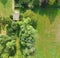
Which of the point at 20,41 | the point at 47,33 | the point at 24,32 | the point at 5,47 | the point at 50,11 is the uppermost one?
the point at 50,11

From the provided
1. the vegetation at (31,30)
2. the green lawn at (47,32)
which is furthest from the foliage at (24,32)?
the green lawn at (47,32)

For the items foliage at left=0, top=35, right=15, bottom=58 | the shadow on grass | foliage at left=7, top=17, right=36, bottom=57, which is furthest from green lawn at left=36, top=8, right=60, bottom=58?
foliage at left=0, top=35, right=15, bottom=58

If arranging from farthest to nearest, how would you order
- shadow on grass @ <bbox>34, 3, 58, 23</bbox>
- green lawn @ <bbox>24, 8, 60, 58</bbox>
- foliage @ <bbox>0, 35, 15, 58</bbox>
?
shadow on grass @ <bbox>34, 3, 58, 23</bbox>
green lawn @ <bbox>24, 8, 60, 58</bbox>
foliage @ <bbox>0, 35, 15, 58</bbox>

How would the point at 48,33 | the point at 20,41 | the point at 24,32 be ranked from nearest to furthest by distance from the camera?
the point at 24,32 < the point at 20,41 < the point at 48,33

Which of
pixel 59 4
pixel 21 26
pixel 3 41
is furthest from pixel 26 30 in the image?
pixel 59 4

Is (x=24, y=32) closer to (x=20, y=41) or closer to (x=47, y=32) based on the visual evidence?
(x=20, y=41)

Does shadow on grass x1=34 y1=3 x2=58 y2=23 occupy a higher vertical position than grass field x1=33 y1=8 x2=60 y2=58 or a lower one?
higher

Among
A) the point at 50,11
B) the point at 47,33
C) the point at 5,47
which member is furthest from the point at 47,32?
the point at 5,47

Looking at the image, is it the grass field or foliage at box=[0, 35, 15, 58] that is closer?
foliage at box=[0, 35, 15, 58]

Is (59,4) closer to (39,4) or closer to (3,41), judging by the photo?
(39,4)

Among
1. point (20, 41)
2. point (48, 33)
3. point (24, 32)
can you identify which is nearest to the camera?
point (24, 32)

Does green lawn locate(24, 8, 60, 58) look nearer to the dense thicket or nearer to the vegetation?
the vegetation
